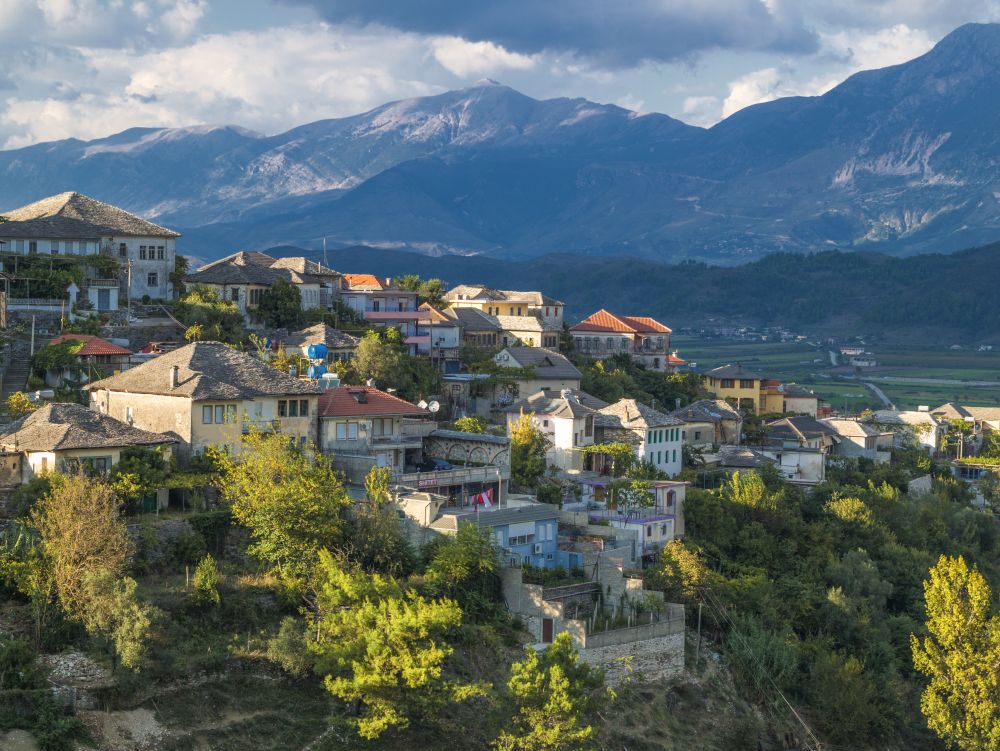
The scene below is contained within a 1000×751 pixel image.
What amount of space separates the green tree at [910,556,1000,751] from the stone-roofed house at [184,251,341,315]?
1610 inches

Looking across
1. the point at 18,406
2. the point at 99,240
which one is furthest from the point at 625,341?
the point at 18,406

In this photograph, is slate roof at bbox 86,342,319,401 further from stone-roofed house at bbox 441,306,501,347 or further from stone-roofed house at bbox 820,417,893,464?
stone-roofed house at bbox 820,417,893,464

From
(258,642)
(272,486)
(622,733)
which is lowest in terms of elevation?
(622,733)

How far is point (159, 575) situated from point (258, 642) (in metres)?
4.43

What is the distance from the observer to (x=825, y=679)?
172 ft

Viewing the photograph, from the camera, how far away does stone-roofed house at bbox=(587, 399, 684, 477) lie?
68.1 metres

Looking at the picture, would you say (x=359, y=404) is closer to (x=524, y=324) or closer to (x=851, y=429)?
(x=524, y=324)

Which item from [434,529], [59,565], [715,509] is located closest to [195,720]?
[59,565]

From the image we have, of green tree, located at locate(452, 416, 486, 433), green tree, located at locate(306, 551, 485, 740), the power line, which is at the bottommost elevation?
the power line

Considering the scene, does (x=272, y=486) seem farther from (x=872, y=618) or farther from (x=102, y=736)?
(x=872, y=618)

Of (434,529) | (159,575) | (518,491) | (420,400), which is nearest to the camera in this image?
(159,575)

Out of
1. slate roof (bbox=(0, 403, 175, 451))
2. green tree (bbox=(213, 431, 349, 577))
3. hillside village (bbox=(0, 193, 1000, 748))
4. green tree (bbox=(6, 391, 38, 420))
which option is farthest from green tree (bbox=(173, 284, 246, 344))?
green tree (bbox=(213, 431, 349, 577))

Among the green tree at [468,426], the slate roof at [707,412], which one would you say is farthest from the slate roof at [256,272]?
the slate roof at [707,412]

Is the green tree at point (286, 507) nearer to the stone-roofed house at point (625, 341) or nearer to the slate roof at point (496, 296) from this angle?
the stone-roofed house at point (625, 341)
